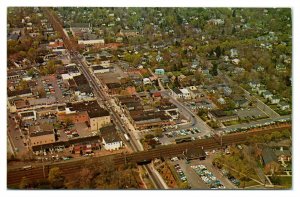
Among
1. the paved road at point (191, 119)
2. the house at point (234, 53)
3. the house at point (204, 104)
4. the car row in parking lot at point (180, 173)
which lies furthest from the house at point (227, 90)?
the car row in parking lot at point (180, 173)

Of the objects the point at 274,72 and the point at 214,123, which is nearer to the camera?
the point at 214,123

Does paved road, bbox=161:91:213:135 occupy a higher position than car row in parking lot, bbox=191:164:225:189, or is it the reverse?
paved road, bbox=161:91:213:135

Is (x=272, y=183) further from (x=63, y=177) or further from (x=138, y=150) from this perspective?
(x=63, y=177)

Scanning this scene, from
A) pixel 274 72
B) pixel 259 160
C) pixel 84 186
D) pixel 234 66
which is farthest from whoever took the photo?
pixel 234 66

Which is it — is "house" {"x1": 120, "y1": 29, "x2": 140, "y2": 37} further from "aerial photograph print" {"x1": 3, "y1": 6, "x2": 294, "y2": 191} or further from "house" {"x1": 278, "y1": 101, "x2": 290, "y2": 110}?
"house" {"x1": 278, "y1": 101, "x2": 290, "y2": 110}

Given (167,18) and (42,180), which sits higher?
(167,18)

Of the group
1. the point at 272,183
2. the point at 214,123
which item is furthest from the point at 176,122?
the point at 272,183

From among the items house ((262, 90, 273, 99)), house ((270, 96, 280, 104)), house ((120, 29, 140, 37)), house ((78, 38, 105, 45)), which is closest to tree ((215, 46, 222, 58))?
house ((262, 90, 273, 99))
